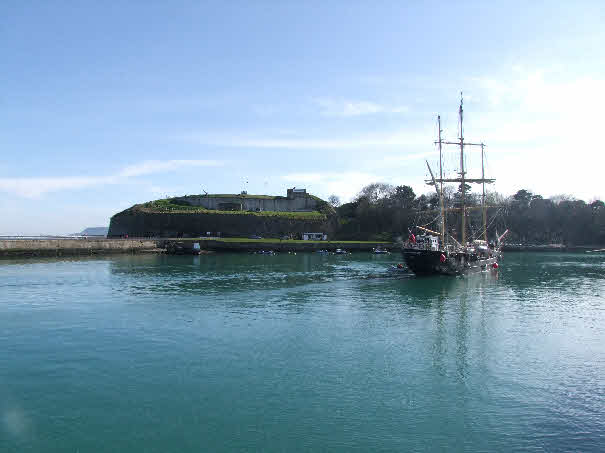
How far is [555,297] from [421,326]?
17075mm

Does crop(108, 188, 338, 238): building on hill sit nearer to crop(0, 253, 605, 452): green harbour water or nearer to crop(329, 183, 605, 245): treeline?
crop(329, 183, 605, 245): treeline

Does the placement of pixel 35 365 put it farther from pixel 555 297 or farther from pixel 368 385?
pixel 555 297

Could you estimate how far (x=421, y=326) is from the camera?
23.6m

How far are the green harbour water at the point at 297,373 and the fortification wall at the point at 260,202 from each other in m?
79.9

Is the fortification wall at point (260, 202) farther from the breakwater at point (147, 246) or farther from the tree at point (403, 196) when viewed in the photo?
the breakwater at point (147, 246)

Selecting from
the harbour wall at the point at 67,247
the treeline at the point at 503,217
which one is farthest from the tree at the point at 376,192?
the harbour wall at the point at 67,247

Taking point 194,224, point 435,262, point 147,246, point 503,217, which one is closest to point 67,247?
point 147,246

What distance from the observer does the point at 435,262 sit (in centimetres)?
4722

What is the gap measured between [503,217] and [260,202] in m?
61.6

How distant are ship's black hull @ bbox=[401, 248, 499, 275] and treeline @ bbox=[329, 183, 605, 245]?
5682 centimetres

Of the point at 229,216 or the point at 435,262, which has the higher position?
the point at 229,216

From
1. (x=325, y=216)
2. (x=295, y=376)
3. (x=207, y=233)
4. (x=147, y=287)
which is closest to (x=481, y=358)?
(x=295, y=376)

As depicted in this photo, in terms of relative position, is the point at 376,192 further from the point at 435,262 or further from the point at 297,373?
the point at 297,373

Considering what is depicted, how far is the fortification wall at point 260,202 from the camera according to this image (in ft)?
368
